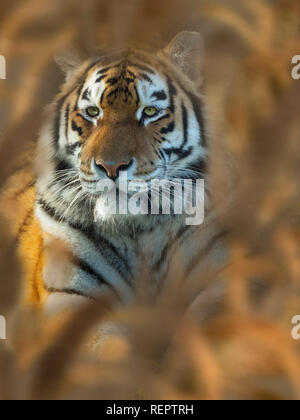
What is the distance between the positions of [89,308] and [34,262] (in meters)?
0.13

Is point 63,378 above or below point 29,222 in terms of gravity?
below

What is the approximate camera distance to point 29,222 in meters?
1.01

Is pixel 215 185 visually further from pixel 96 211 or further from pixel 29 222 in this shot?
pixel 29 222

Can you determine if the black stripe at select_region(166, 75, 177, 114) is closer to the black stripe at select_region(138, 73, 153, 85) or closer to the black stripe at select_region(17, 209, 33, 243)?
the black stripe at select_region(138, 73, 153, 85)

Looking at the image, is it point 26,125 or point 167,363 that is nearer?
point 167,363

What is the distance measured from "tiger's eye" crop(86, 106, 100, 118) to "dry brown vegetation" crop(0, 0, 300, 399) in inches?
2.7

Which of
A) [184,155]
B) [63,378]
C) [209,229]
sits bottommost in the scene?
[63,378]

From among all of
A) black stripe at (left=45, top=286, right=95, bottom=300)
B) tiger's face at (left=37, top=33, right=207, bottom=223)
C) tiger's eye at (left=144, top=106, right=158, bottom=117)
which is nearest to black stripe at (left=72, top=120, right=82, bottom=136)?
tiger's face at (left=37, top=33, right=207, bottom=223)

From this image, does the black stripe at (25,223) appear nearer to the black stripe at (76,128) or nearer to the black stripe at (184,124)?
the black stripe at (76,128)

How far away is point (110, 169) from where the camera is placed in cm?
93

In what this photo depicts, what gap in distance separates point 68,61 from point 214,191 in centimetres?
32

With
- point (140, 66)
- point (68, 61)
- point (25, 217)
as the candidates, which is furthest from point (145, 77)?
point (25, 217)

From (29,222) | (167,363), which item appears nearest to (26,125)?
(29,222)

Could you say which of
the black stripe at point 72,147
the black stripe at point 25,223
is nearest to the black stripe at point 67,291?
the black stripe at point 25,223
